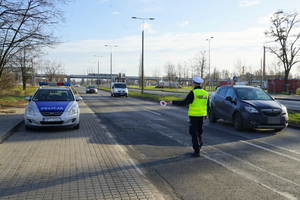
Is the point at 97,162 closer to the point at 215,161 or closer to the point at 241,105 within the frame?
the point at 215,161

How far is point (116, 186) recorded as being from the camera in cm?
493

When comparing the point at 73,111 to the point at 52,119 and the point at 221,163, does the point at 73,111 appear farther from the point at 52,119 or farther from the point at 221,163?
the point at 221,163

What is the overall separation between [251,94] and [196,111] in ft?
17.7

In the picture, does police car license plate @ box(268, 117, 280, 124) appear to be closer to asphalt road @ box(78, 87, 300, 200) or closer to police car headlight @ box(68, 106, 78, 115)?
asphalt road @ box(78, 87, 300, 200)

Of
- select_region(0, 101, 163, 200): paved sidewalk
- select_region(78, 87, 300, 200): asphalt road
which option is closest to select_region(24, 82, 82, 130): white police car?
select_region(0, 101, 163, 200): paved sidewalk

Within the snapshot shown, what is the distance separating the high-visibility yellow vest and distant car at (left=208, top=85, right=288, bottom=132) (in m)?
3.88

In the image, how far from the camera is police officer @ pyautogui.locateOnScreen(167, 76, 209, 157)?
712cm

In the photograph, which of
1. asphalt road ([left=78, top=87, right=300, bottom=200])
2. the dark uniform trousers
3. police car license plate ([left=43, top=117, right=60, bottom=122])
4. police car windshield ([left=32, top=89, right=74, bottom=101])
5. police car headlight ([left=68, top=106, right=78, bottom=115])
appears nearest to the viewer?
asphalt road ([left=78, top=87, right=300, bottom=200])

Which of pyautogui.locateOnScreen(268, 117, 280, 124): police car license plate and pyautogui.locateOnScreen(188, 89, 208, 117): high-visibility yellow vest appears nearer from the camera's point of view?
pyautogui.locateOnScreen(188, 89, 208, 117): high-visibility yellow vest

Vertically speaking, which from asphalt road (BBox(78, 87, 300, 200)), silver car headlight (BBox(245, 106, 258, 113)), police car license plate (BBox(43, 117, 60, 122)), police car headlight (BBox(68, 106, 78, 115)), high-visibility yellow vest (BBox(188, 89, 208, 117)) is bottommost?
asphalt road (BBox(78, 87, 300, 200))

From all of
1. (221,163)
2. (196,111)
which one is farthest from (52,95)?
(221,163)

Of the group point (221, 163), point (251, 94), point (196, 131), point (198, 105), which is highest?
point (251, 94)

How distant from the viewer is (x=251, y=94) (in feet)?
38.6

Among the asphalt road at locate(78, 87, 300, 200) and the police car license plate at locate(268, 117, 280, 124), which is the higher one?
the police car license plate at locate(268, 117, 280, 124)
